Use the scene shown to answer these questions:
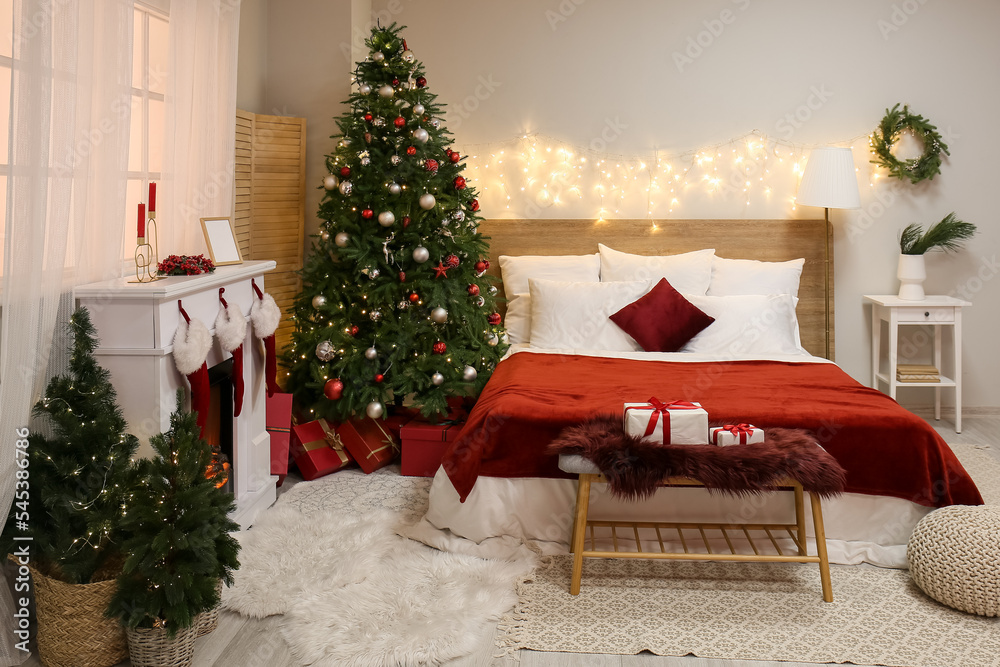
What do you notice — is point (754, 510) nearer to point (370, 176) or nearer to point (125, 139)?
point (370, 176)

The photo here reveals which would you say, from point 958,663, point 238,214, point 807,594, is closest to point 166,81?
point 238,214

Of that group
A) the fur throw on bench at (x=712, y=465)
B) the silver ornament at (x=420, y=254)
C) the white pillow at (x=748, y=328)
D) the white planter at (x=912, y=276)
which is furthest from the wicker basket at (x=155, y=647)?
the white planter at (x=912, y=276)

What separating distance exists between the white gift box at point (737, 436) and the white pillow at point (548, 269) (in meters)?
1.95

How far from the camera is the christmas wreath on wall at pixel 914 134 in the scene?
439 centimetres

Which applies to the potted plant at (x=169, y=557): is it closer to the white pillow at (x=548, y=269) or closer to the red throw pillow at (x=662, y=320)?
the red throw pillow at (x=662, y=320)

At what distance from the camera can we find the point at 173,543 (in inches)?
80.9

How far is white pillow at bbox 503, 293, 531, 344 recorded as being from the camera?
14.5 feet

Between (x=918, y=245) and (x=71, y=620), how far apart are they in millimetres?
4339

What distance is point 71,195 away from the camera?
7.47 feet

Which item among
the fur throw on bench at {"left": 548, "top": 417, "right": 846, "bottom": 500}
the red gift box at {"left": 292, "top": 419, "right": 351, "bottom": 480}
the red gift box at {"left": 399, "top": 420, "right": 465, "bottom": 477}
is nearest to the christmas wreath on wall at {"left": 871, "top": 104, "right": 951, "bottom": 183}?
the fur throw on bench at {"left": 548, "top": 417, "right": 846, "bottom": 500}

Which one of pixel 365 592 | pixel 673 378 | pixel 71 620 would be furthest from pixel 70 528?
pixel 673 378

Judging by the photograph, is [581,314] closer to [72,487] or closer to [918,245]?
[918,245]

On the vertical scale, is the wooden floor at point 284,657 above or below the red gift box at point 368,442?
below

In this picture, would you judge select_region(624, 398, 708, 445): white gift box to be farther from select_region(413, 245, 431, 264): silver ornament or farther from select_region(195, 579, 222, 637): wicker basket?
select_region(413, 245, 431, 264): silver ornament
